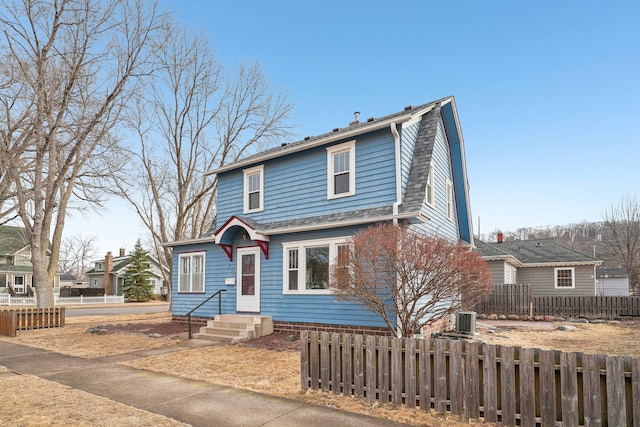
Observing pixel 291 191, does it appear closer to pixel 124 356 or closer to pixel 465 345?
pixel 124 356

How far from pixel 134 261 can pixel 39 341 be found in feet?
116

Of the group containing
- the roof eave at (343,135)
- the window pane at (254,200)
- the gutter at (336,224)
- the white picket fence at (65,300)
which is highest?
the roof eave at (343,135)

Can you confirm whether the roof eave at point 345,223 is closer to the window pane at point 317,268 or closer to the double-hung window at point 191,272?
the window pane at point 317,268

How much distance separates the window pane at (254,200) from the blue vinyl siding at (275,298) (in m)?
1.56

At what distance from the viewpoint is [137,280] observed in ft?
149

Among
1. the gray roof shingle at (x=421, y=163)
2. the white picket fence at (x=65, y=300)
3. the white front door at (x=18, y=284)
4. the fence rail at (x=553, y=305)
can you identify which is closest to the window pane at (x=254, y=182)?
the gray roof shingle at (x=421, y=163)

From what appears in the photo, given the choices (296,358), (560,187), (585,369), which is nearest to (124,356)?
(296,358)

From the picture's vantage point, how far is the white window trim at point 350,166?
40.0ft

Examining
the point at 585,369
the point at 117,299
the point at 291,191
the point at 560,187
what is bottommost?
the point at 117,299

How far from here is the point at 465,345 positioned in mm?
5395

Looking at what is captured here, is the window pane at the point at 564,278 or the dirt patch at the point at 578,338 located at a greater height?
the window pane at the point at 564,278

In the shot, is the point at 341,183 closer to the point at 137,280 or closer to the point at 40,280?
the point at 40,280

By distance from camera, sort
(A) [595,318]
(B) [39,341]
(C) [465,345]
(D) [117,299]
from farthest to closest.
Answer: (D) [117,299] < (A) [595,318] < (B) [39,341] < (C) [465,345]

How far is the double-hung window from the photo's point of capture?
1580 cm
